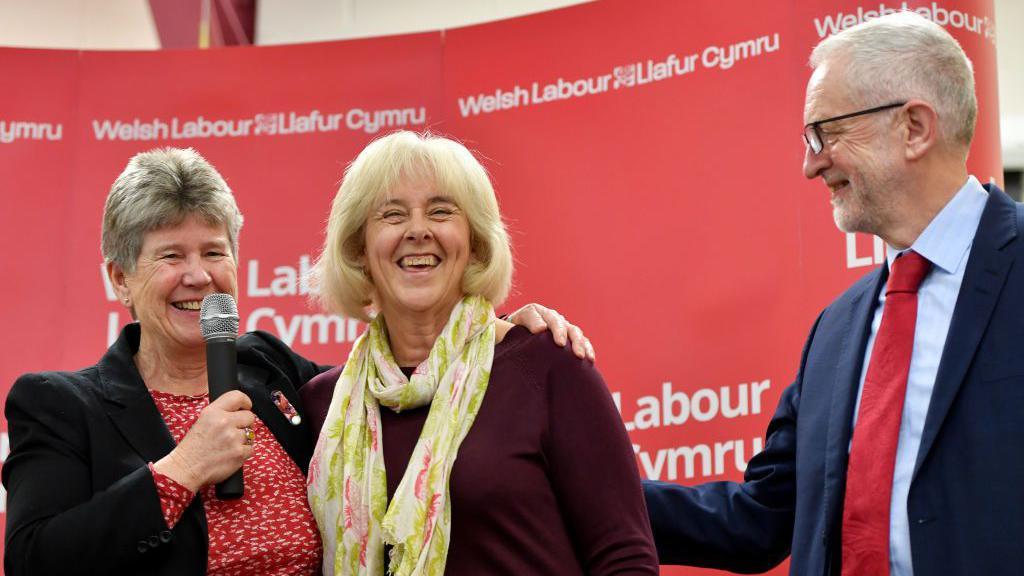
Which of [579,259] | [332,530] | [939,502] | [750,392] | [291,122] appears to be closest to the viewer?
[939,502]

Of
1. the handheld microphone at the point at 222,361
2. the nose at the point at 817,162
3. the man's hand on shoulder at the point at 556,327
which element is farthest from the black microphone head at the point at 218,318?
the nose at the point at 817,162

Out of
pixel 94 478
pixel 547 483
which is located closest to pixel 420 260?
pixel 547 483

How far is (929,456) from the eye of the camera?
2221mm

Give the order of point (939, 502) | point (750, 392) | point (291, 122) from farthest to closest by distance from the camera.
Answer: point (291, 122), point (750, 392), point (939, 502)

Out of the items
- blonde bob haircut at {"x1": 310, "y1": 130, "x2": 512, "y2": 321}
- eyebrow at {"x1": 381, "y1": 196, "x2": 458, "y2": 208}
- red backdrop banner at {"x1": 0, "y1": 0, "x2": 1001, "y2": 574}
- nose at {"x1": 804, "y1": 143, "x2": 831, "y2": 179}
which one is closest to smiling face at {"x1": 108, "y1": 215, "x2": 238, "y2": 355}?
blonde bob haircut at {"x1": 310, "y1": 130, "x2": 512, "y2": 321}

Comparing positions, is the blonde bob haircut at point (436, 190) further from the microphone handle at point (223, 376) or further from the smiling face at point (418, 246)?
the microphone handle at point (223, 376)

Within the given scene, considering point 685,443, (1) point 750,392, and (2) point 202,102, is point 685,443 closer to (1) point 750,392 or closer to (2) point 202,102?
(1) point 750,392

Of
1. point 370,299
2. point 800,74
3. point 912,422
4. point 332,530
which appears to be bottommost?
point 332,530

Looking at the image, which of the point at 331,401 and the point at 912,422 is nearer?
the point at 912,422

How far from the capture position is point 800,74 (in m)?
3.75

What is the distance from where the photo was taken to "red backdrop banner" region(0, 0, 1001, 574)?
3.72 meters

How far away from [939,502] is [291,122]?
3.12 meters

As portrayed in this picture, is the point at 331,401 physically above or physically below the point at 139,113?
below

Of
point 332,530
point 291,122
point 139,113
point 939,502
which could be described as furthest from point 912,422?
point 139,113
